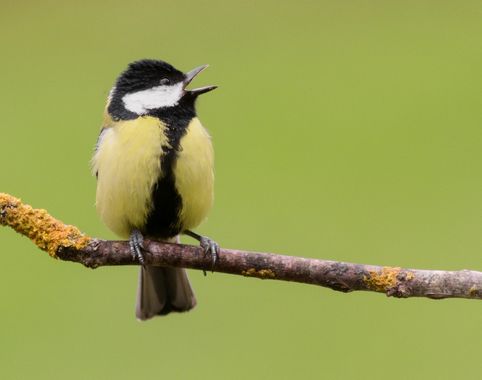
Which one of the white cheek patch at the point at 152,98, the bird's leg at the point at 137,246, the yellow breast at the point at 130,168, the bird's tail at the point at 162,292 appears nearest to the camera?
the bird's leg at the point at 137,246

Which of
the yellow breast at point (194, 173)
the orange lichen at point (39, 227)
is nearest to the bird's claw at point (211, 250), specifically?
the yellow breast at point (194, 173)

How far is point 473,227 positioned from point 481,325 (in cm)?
54

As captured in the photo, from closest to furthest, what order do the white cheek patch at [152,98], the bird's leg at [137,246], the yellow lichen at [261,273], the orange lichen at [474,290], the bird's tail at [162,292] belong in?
the orange lichen at [474,290] < the yellow lichen at [261,273] < the bird's leg at [137,246] < the white cheek patch at [152,98] < the bird's tail at [162,292]

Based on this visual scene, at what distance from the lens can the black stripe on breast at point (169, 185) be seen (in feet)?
11.3

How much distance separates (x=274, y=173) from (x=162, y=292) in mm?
1630

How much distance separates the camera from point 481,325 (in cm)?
450

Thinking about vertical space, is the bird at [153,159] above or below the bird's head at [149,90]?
below

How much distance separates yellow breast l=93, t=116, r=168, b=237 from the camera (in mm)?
3434

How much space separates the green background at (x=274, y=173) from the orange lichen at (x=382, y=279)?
4.33ft

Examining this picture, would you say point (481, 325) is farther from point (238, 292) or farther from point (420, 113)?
point (420, 113)

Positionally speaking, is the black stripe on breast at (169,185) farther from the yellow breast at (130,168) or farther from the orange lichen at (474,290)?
the orange lichen at (474,290)

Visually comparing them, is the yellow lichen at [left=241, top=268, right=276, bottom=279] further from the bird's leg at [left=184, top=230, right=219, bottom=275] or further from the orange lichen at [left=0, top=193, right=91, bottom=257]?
the orange lichen at [left=0, top=193, right=91, bottom=257]

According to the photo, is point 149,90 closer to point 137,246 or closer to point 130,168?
point 130,168

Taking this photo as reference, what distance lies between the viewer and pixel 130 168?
11.3ft
